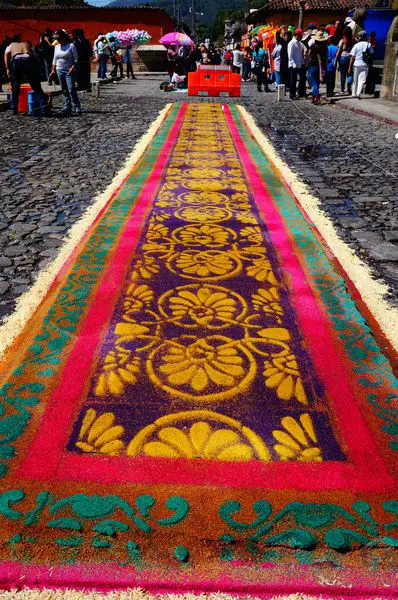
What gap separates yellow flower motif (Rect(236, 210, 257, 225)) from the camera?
15.0ft

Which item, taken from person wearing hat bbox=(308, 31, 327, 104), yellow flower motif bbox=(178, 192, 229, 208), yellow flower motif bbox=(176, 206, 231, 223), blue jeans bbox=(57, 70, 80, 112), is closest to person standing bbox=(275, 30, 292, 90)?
person wearing hat bbox=(308, 31, 327, 104)

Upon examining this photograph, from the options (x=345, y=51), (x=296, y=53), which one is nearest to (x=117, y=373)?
(x=296, y=53)

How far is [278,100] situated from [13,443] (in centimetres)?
1450

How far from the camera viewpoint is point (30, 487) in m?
1.78

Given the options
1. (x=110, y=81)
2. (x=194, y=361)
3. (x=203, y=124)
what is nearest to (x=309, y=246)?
(x=194, y=361)

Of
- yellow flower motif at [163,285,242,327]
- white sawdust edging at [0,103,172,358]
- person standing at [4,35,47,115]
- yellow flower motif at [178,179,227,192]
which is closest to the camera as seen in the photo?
white sawdust edging at [0,103,172,358]

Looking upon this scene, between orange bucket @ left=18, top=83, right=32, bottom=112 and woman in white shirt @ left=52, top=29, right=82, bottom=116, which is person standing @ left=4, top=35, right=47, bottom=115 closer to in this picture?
woman in white shirt @ left=52, top=29, right=82, bottom=116

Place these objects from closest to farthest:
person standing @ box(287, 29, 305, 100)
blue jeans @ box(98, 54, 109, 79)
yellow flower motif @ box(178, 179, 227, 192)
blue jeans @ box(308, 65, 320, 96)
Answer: yellow flower motif @ box(178, 179, 227, 192) → blue jeans @ box(308, 65, 320, 96) → person standing @ box(287, 29, 305, 100) → blue jeans @ box(98, 54, 109, 79)

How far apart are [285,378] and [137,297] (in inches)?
44.8

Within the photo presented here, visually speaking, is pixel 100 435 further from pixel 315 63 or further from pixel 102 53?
pixel 102 53

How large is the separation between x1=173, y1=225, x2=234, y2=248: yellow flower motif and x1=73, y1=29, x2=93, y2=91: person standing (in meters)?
14.3

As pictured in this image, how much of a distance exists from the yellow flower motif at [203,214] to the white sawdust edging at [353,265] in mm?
793

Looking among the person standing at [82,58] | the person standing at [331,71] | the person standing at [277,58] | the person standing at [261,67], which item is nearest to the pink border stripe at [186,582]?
the person standing at [331,71]

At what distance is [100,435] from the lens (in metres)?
2.02
